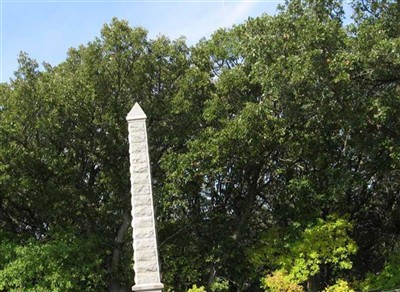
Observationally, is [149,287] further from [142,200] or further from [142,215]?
[142,200]

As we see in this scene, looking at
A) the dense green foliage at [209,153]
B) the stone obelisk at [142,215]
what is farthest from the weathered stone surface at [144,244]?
the dense green foliage at [209,153]

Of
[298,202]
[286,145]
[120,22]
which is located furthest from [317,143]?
[120,22]

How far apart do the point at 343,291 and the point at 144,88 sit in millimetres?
7756

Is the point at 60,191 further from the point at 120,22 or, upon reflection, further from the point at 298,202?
Answer: the point at 298,202

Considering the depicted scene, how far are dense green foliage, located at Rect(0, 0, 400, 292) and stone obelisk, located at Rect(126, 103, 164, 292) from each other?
4058 millimetres

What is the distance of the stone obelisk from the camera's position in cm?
846

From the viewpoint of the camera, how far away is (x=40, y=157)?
1488 cm

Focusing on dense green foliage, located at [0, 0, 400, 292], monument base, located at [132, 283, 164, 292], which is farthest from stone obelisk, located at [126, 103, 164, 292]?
dense green foliage, located at [0, 0, 400, 292]

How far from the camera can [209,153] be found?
14.4 metres

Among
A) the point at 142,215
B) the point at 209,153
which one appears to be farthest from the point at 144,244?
the point at 209,153

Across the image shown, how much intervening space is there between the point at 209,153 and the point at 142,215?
5.79 meters

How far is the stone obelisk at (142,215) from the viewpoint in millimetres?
8461

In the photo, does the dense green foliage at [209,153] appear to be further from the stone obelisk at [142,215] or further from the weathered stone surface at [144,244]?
the weathered stone surface at [144,244]

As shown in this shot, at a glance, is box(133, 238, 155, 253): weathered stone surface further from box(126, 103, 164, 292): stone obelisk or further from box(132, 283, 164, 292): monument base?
box(132, 283, 164, 292): monument base
